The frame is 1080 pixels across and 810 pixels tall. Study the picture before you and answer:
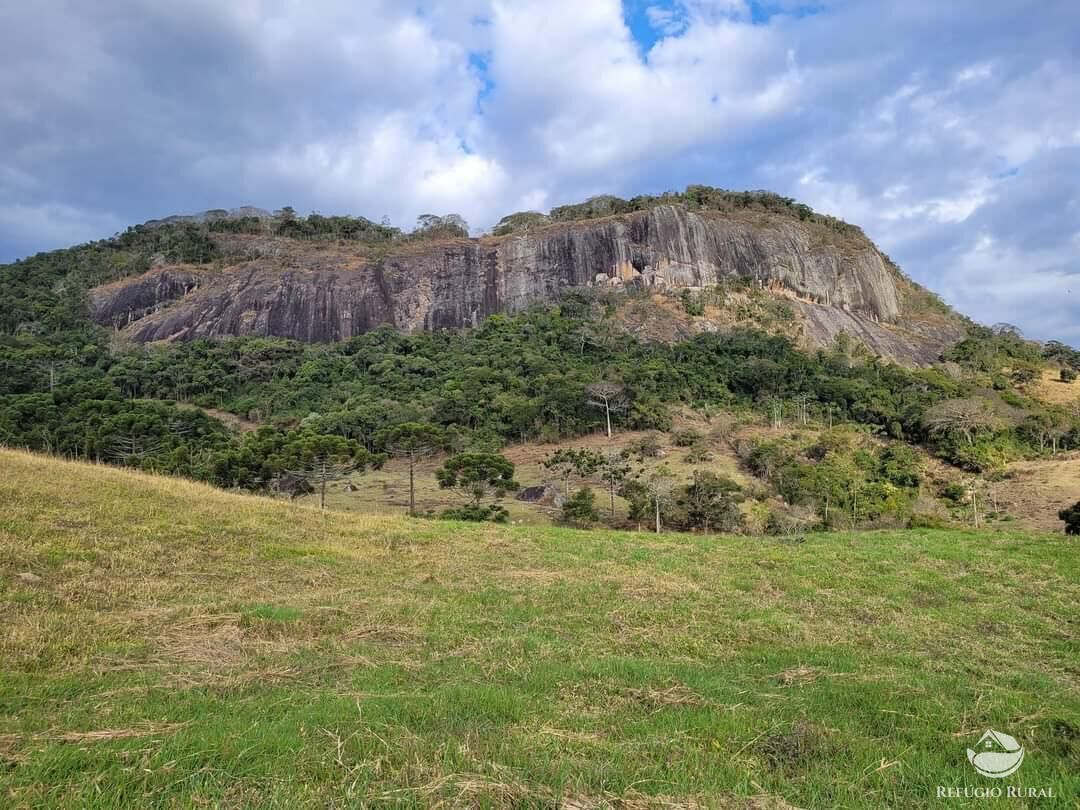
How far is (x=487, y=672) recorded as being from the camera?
5664 mm

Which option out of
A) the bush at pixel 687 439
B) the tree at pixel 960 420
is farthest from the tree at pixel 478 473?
the tree at pixel 960 420

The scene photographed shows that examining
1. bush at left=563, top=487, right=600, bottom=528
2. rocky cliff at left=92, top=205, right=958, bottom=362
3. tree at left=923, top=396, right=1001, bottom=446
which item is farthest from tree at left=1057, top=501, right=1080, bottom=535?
rocky cliff at left=92, top=205, right=958, bottom=362

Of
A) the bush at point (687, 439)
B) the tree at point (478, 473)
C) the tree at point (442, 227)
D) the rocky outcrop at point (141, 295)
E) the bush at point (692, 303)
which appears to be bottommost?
the tree at point (478, 473)

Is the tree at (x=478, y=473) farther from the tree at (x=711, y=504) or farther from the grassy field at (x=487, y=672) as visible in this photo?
the grassy field at (x=487, y=672)

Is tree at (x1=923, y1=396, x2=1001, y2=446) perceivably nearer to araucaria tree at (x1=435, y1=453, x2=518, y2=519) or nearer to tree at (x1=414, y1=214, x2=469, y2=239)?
araucaria tree at (x1=435, y1=453, x2=518, y2=519)

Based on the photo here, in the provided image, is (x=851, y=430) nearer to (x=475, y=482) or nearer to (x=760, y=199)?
(x=475, y=482)

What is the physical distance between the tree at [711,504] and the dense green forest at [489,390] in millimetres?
6762

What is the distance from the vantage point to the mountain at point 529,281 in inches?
3238

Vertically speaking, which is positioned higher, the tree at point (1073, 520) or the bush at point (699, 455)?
the bush at point (699, 455)

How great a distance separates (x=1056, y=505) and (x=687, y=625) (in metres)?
35.0

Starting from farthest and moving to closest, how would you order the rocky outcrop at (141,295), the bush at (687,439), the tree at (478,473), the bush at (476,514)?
1. the rocky outcrop at (141,295)
2. the bush at (687,439)
3. the tree at (478,473)
4. the bush at (476,514)

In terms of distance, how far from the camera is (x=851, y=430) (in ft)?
158

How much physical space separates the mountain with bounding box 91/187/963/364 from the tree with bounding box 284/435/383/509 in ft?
188

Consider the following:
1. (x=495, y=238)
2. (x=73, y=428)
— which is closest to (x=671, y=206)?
(x=495, y=238)
